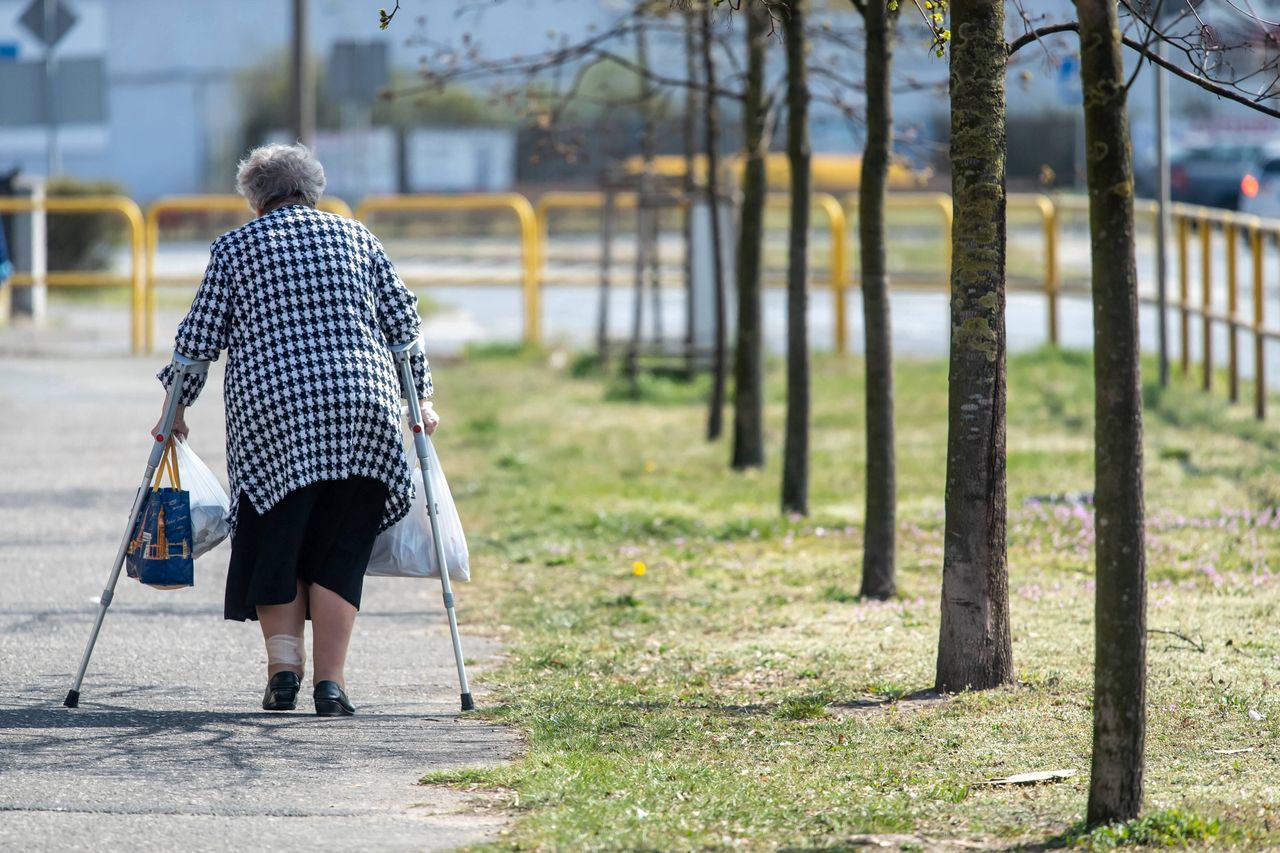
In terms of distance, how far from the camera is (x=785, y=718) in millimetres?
5352

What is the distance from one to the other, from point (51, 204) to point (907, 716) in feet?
48.4

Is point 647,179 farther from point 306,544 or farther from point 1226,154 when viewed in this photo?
point 1226,154

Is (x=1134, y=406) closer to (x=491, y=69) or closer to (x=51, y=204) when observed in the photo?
(x=491, y=69)

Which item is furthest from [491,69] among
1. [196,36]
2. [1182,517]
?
[196,36]

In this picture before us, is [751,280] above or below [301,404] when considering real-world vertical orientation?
above

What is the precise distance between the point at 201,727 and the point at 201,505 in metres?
0.73

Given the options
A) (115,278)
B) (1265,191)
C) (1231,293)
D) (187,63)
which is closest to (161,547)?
(1231,293)

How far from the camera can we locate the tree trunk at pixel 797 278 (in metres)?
8.35

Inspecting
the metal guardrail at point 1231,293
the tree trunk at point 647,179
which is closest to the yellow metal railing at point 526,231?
the tree trunk at point 647,179

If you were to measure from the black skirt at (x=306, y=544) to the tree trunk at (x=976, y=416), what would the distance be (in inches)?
66.8

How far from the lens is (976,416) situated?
5.47 meters

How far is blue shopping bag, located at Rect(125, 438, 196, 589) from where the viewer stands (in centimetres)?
556

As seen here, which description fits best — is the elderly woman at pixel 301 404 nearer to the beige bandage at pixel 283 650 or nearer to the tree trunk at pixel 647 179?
the beige bandage at pixel 283 650

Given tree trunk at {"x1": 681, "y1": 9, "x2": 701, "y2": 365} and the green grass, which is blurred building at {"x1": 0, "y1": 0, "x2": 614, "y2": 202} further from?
the green grass
